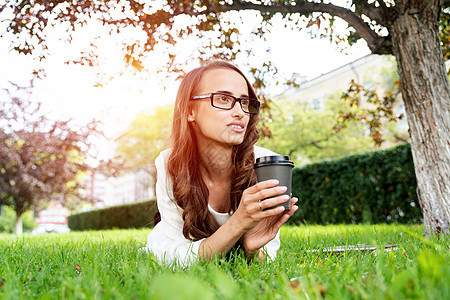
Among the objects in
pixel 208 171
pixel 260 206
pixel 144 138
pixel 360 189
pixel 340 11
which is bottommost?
pixel 360 189

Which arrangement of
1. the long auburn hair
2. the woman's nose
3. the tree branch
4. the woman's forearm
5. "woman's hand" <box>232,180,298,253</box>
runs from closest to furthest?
"woman's hand" <box>232,180,298,253</box> < the woman's forearm < the woman's nose < the long auburn hair < the tree branch

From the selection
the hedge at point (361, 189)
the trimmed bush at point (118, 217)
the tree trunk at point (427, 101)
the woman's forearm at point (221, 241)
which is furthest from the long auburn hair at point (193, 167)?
the trimmed bush at point (118, 217)

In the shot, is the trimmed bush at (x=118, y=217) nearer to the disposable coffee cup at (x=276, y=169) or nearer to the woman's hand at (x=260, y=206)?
the woman's hand at (x=260, y=206)

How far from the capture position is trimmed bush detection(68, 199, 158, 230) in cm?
1385

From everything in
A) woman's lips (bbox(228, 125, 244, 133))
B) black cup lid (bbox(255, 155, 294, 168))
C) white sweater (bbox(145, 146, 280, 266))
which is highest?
woman's lips (bbox(228, 125, 244, 133))

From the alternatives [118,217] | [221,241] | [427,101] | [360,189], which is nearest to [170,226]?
[221,241]

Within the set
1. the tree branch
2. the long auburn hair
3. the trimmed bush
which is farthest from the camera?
the trimmed bush

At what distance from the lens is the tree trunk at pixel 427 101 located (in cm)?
390

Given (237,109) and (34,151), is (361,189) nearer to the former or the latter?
(237,109)

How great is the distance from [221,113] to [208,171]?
62 centimetres

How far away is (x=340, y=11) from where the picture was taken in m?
4.73

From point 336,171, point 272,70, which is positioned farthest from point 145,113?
point 272,70

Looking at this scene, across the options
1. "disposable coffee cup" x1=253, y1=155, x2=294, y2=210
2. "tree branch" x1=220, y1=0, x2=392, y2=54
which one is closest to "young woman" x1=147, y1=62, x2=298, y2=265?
"disposable coffee cup" x1=253, y1=155, x2=294, y2=210

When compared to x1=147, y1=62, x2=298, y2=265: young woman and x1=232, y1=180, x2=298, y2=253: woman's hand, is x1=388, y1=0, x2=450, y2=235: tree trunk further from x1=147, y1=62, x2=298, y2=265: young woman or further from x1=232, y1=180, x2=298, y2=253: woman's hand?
x1=232, y1=180, x2=298, y2=253: woman's hand
